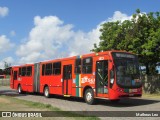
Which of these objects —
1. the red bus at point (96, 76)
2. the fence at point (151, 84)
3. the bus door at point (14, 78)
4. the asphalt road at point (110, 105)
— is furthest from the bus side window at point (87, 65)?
the bus door at point (14, 78)

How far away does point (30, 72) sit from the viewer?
30328 mm

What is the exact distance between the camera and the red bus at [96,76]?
18688 mm

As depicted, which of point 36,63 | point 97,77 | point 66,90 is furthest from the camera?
point 36,63

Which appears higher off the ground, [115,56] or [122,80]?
[115,56]

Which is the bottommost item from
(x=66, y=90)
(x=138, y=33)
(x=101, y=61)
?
(x=66, y=90)

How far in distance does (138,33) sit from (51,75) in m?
9.26

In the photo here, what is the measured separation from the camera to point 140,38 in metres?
30.8

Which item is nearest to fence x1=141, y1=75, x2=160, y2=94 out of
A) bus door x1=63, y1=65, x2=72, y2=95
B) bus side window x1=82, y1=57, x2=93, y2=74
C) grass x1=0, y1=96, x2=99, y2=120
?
bus door x1=63, y1=65, x2=72, y2=95

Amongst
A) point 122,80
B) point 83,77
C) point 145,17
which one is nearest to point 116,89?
point 122,80

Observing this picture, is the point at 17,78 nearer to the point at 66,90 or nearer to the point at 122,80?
the point at 66,90

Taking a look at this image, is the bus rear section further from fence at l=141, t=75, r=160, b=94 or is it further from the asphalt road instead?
fence at l=141, t=75, r=160, b=94

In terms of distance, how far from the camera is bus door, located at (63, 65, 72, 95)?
23.0 meters

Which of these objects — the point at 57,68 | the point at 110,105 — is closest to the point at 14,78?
the point at 57,68

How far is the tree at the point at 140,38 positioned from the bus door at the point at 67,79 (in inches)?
324
